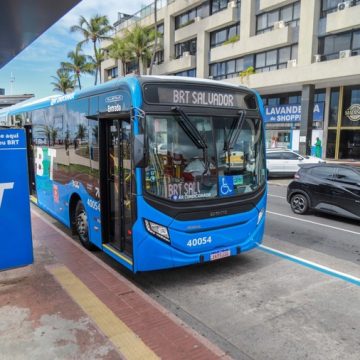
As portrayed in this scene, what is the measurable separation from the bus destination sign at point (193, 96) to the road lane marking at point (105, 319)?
2.75 m

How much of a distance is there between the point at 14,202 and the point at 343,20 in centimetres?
2538

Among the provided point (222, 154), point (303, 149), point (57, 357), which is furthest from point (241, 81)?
point (57, 357)

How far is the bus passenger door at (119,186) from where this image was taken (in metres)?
5.59

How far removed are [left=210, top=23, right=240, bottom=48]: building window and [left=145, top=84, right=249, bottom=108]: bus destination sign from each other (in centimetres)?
2777

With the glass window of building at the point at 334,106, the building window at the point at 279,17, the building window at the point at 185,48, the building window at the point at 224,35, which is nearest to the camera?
the building window at the point at 279,17

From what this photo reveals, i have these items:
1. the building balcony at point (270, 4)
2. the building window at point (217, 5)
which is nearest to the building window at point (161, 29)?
the building window at point (217, 5)

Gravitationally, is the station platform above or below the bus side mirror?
below

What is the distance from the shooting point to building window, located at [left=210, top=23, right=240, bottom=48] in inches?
1259

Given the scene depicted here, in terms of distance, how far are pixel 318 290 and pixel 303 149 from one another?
23.7 m

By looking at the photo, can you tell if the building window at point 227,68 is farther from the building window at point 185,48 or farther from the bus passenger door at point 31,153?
the bus passenger door at point 31,153

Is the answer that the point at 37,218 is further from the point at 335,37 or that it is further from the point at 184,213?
the point at 335,37

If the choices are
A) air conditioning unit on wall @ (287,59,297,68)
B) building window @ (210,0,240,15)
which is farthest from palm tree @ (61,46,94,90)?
air conditioning unit on wall @ (287,59,297,68)

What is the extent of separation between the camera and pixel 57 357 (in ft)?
11.7

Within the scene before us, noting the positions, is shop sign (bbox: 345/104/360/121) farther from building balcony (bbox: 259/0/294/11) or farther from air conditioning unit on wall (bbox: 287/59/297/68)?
building balcony (bbox: 259/0/294/11)
